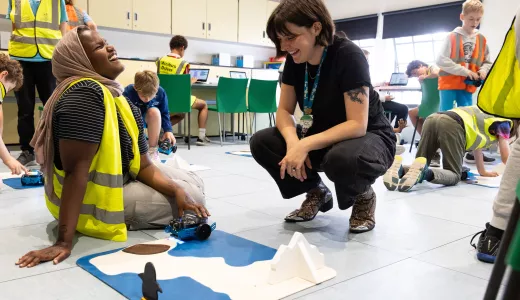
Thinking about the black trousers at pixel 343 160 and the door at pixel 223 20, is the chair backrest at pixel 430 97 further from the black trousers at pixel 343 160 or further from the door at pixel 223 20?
the door at pixel 223 20

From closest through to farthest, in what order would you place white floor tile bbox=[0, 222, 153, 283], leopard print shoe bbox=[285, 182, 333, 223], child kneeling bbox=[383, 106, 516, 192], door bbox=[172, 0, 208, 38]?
white floor tile bbox=[0, 222, 153, 283], leopard print shoe bbox=[285, 182, 333, 223], child kneeling bbox=[383, 106, 516, 192], door bbox=[172, 0, 208, 38]

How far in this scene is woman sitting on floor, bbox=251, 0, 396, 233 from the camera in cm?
161

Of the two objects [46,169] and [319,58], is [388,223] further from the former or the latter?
[46,169]

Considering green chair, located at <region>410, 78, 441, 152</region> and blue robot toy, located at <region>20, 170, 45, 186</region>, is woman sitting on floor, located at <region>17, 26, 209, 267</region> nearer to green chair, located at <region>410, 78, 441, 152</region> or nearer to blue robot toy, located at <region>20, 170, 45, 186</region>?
blue robot toy, located at <region>20, 170, 45, 186</region>

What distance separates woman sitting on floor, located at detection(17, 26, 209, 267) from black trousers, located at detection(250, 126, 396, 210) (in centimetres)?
36

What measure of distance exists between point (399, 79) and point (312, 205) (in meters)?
5.54

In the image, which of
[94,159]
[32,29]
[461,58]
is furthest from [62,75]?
[461,58]

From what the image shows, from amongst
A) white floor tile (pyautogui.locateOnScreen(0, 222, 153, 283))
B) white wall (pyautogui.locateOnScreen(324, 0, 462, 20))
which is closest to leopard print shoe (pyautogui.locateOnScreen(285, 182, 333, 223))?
white floor tile (pyautogui.locateOnScreen(0, 222, 153, 283))

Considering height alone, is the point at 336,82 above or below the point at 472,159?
above

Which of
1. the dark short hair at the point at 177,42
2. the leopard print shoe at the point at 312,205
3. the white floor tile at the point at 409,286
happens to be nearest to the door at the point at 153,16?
the dark short hair at the point at 177,42

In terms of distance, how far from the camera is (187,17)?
6.76 m

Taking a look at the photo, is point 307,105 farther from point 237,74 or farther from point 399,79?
point 399,79

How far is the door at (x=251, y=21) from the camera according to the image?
7.44 m

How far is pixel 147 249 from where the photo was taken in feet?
5.03
